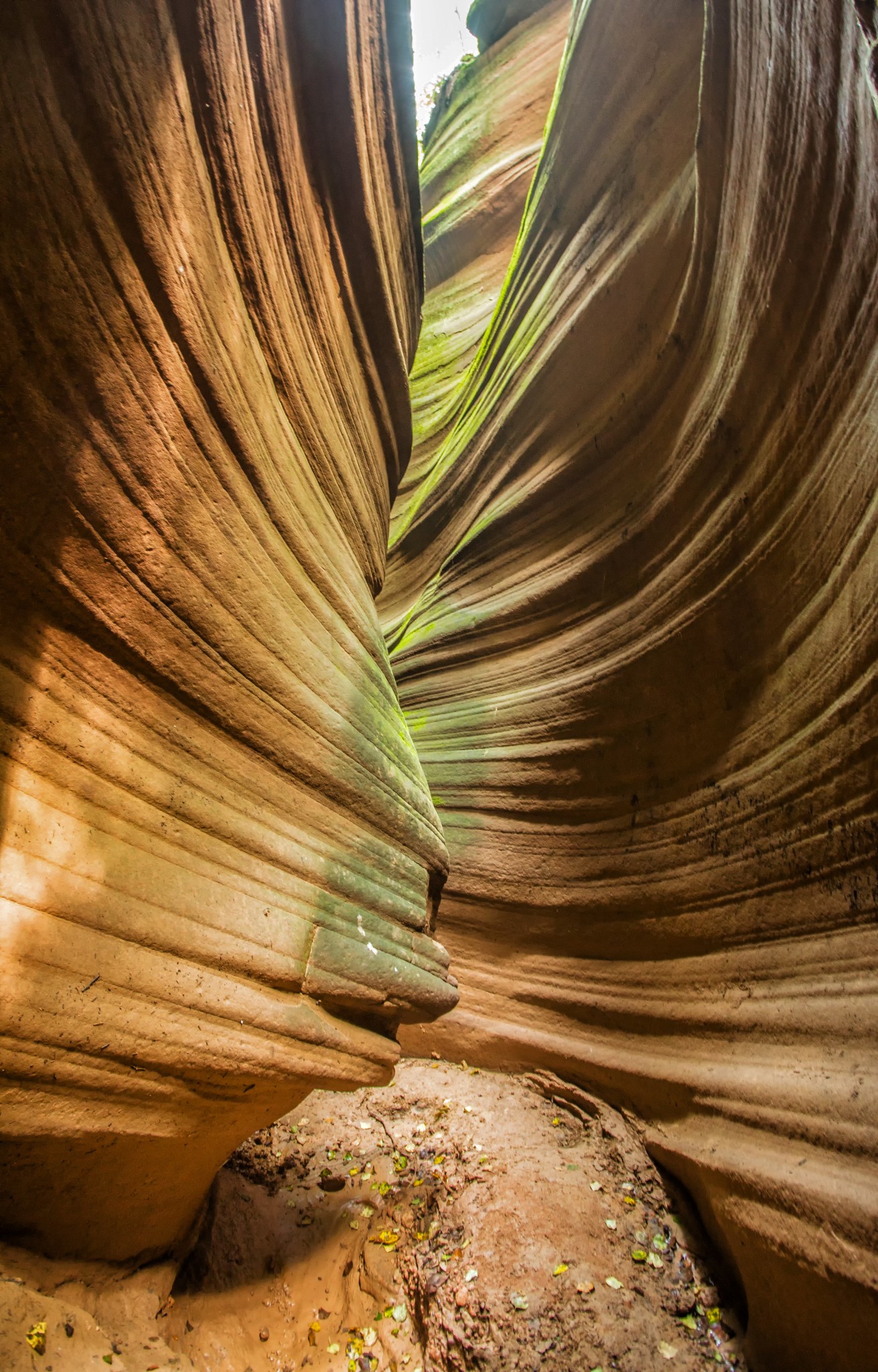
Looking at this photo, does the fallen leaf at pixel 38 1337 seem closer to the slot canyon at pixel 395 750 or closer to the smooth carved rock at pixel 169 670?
the slot canyon at pixel 395 750

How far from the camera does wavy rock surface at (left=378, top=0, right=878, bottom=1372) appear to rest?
215cm

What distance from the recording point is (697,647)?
304cm

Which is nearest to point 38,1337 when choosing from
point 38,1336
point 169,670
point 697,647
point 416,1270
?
point 38,1336

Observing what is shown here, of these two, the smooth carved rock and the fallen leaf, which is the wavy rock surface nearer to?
the smooth carved rock

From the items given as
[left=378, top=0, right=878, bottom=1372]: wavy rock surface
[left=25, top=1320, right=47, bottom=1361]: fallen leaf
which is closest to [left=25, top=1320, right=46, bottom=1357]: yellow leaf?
[left=25, top=1320, right=47, bottom=1361]: fallen leaf

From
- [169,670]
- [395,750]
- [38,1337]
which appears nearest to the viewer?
[38,1337]

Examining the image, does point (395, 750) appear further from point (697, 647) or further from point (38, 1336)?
Result: point (38, 1336)

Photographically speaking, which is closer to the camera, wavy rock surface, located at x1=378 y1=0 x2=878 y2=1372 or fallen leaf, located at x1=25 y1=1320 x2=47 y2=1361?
fallen leaf, located at x1=25 y1=1320 x2=47 y2=1361

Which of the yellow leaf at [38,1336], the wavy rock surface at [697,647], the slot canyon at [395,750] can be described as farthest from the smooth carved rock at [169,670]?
the wavy rock surface at [697,647]

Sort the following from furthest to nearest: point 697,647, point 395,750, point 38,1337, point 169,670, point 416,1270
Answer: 1. point 697,647
2. point 395,750
3. point 416,1270
4. point 169,670
5. point 38,1337

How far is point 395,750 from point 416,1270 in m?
1.96

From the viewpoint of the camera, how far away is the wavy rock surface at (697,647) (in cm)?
215

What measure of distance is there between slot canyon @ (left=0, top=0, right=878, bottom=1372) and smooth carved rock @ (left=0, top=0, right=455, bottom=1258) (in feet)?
0.04

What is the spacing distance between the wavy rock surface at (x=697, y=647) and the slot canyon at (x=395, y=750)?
0.02 m
